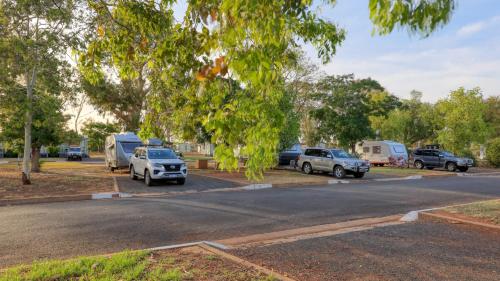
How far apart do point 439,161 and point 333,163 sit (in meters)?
13.1

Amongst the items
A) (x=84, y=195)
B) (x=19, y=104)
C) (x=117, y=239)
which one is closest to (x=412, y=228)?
(x=117, y=239)

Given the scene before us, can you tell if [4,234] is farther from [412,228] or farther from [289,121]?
[289,121]

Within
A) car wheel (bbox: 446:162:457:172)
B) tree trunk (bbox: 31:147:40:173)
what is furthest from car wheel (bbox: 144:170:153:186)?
car wheel (bbox: 446:162:457:172)

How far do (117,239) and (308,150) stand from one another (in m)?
20.0

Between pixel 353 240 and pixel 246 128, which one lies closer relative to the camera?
pixel 246 128

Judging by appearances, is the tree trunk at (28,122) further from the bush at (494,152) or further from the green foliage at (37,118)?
the bush at (494,152)

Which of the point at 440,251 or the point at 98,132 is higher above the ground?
the point at 98,132

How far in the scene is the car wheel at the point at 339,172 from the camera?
2273 cm

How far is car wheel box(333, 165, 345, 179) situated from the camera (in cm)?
2273

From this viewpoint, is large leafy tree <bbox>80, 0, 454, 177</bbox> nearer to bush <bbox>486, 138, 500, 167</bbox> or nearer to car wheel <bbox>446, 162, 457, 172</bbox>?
car wheel <bbox>446, 162, 457, 172</bbox>

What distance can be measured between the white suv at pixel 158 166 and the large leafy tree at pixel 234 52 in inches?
494

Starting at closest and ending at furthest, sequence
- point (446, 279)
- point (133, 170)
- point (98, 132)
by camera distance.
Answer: point (446, 279), point (133, 170), point (98, 132)

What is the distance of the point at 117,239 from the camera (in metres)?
6.95

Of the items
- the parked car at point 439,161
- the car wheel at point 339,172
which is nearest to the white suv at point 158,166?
the car wheel at point 339,172
